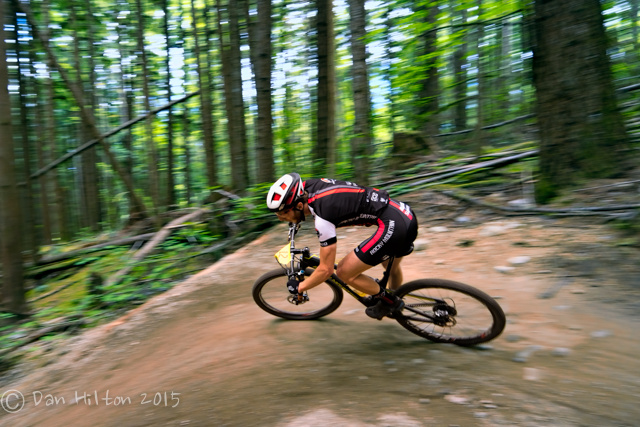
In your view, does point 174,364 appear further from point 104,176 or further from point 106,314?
point 104,176

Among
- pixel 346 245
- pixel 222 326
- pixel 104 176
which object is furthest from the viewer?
pixel 104 176

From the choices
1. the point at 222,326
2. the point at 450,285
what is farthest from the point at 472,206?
the point at 222,326

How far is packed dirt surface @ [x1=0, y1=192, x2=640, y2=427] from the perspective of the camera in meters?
2.40

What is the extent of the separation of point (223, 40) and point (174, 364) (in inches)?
295

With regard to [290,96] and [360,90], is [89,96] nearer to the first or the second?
[290,96]

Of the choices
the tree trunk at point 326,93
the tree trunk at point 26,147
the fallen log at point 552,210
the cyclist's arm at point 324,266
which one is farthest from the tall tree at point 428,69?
the tree trunk at point 26,147

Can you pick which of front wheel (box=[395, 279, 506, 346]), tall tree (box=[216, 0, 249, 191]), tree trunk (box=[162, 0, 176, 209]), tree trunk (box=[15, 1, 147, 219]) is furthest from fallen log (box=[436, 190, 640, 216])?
tree trunk (box=[162, 0, 176, 209])

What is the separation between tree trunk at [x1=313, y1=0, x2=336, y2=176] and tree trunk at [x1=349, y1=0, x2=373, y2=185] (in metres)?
0.44

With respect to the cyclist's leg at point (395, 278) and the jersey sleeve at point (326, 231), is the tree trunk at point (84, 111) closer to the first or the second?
the jersey sleeve at point (326, 231)

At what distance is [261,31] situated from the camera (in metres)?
7.95

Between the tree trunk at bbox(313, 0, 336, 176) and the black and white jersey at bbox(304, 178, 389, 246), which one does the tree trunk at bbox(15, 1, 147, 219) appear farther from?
the black and white jersey at bbox(304, 178, 389, 246)

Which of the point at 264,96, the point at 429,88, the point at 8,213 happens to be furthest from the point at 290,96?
the point at 8,213

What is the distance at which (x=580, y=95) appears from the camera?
5.20 m

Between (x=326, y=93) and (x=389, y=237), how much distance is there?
20.1 feet
